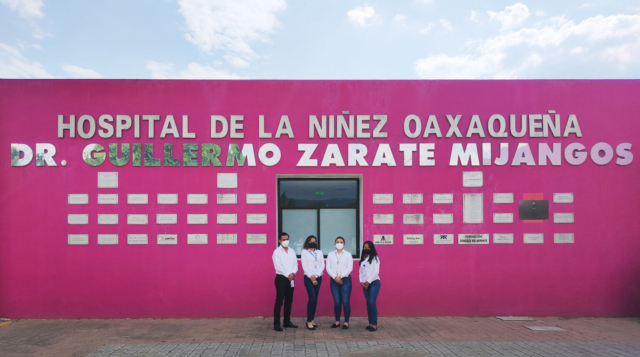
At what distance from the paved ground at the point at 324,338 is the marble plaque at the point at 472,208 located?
6.53ft

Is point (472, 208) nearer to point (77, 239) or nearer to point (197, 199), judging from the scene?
point (197, 199)

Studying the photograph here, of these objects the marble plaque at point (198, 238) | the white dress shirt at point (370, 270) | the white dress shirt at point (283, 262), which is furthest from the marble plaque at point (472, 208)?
the marble plaque at point (198, 238)

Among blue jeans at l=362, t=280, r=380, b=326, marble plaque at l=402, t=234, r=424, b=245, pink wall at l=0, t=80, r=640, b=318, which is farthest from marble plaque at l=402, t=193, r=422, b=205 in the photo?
blue jeans at l=362, t=280, r=380, b=326

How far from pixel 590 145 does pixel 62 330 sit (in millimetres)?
10938

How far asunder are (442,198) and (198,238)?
5081 millimetres

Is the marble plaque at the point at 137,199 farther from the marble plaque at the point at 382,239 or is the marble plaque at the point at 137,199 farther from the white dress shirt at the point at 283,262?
the marble plaque at the point at 382,239

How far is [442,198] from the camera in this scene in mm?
8297

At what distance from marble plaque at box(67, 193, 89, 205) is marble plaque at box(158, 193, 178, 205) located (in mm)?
1463

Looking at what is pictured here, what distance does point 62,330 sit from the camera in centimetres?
719

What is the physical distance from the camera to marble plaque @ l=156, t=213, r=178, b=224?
8.11m

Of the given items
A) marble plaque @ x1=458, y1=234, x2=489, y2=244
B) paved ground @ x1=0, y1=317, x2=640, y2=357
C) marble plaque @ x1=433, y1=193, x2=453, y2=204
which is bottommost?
paved ground @ x1=0, y1=317, x2=640, y2=357

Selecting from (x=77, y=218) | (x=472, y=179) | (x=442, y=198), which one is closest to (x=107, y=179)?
(x=77, y=218)

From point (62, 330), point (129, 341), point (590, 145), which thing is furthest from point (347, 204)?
point (62, 330)

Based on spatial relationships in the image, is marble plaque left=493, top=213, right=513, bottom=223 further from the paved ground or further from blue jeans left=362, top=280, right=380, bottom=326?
blue jeans left=362, top=280, right=380, bottom=326
